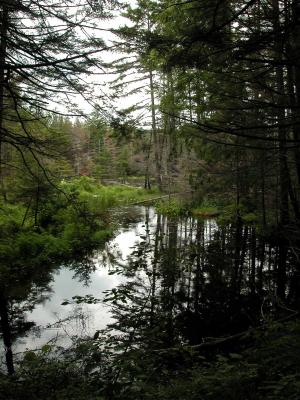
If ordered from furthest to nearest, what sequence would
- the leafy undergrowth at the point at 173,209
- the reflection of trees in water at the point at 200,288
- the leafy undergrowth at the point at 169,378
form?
the leafy undergrowth at the point at 173,209 → the reflection of trees in water at the point at 200,288 → the leafy undergrowth at the point at 169,378

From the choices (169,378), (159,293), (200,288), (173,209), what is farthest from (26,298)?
(173,209)

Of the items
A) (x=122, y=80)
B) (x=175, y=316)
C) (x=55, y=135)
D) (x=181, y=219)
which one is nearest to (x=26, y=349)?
(x=175, y=316)

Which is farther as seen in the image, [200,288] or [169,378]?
[200,288]

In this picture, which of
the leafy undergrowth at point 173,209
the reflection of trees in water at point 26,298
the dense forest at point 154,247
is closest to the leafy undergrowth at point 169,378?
the dense forest at point 154,247

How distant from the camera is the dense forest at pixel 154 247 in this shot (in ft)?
12.5

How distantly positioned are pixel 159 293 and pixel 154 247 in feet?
15.4

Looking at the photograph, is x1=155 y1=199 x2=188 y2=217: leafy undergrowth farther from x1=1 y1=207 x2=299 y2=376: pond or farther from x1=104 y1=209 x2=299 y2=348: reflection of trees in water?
x1=1 y1=207 x2=299 y2=376: pond

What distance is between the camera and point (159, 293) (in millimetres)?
7691

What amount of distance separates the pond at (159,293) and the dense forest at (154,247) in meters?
0.05

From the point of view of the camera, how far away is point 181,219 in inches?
766

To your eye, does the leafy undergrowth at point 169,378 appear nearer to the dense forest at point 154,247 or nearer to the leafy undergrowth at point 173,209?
the dense forest at point 154,247

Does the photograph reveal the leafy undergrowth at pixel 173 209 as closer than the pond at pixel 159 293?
No

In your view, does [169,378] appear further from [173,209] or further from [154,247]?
[173,209]

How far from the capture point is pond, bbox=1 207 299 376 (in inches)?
239
